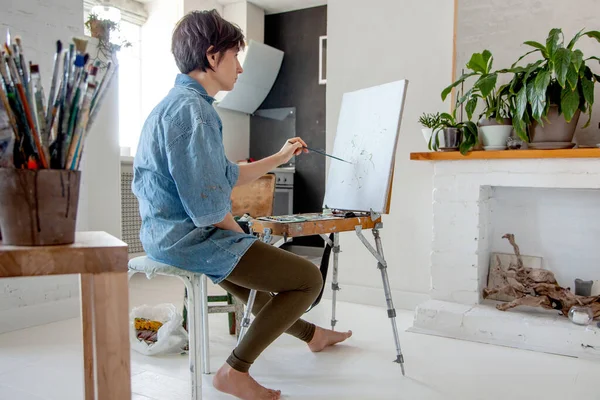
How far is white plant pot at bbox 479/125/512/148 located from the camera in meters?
2.49

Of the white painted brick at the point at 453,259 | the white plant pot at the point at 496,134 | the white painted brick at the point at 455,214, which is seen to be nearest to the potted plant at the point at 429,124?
the white plant pot at the point at 496,134

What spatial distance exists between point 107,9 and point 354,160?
2.41m

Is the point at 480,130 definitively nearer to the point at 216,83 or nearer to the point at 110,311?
the point at 216,83

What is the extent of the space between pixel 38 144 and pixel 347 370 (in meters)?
1.61

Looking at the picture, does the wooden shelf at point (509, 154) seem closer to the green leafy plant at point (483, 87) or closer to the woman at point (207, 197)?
the green leafy plant at point (483, 87)

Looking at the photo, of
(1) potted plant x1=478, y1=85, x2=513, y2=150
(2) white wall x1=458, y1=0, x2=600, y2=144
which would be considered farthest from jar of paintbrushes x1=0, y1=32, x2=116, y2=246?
(2) white wall x1=458, y1=0, x2=600, y2=144

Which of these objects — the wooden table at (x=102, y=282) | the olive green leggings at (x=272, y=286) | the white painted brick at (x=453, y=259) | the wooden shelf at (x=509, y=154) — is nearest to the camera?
the wooden table at (x=102, y=282)

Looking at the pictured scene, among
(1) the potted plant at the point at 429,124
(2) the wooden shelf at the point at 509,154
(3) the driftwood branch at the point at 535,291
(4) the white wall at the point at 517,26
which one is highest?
(4) the white wall at the point at 517,26

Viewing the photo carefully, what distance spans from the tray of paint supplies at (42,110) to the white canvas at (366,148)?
1.50 m

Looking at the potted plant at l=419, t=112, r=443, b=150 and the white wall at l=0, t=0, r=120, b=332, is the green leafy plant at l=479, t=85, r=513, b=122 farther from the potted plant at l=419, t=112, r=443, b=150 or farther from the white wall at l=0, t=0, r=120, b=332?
the white wall at l=0, t=0, r=120, b=332

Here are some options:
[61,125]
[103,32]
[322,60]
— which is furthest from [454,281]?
[322,60]

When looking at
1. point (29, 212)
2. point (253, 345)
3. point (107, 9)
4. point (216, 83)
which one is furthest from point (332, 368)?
point (107, 9)

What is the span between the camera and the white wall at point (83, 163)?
99.3 inches

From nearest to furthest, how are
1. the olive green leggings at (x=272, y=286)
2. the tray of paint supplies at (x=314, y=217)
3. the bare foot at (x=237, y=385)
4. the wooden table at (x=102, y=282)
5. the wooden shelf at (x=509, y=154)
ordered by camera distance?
the wooden table at (x=102, y=282)
the olive green leggings at (x=272, y=286)
the bare foot at (x=237, y=385)
the tray of paint supplies at (x=314, y=217)
the wooden shelf at (x=509, y=154)
